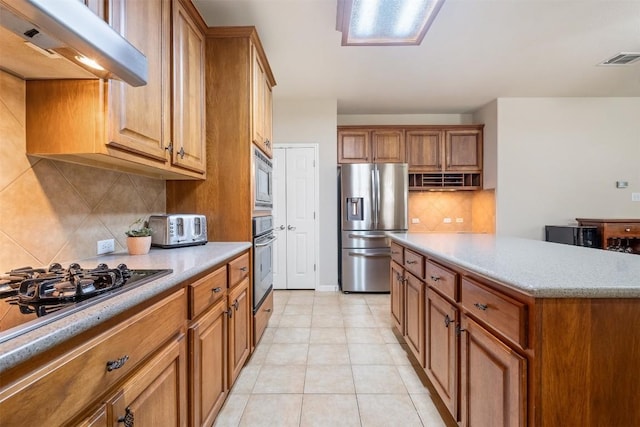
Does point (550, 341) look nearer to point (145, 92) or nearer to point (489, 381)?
point (489, 381)

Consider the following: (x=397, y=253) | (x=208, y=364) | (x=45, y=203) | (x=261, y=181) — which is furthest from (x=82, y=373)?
(x=397, y=253)

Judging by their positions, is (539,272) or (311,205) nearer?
(539,272)

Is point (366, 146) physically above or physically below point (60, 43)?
above

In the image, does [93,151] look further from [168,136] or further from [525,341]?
[525,341]

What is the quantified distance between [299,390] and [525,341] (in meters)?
1.43

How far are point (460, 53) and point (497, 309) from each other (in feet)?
9.43

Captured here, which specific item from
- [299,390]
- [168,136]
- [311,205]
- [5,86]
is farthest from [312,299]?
[5,86]

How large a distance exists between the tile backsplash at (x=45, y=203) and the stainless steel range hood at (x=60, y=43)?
0.65 feet

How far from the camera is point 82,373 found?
0.68 m

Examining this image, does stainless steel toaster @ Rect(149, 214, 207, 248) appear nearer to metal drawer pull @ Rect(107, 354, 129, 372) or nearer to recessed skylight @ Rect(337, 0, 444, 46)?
metal drawer pull @ Rect(107, 354, 129, 372)

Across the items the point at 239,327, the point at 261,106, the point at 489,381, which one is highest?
the point at 261,106

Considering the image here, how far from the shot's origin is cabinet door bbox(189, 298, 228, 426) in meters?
1.27

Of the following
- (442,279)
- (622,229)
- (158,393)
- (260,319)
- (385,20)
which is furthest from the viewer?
(622,229)

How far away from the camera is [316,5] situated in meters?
2.30
